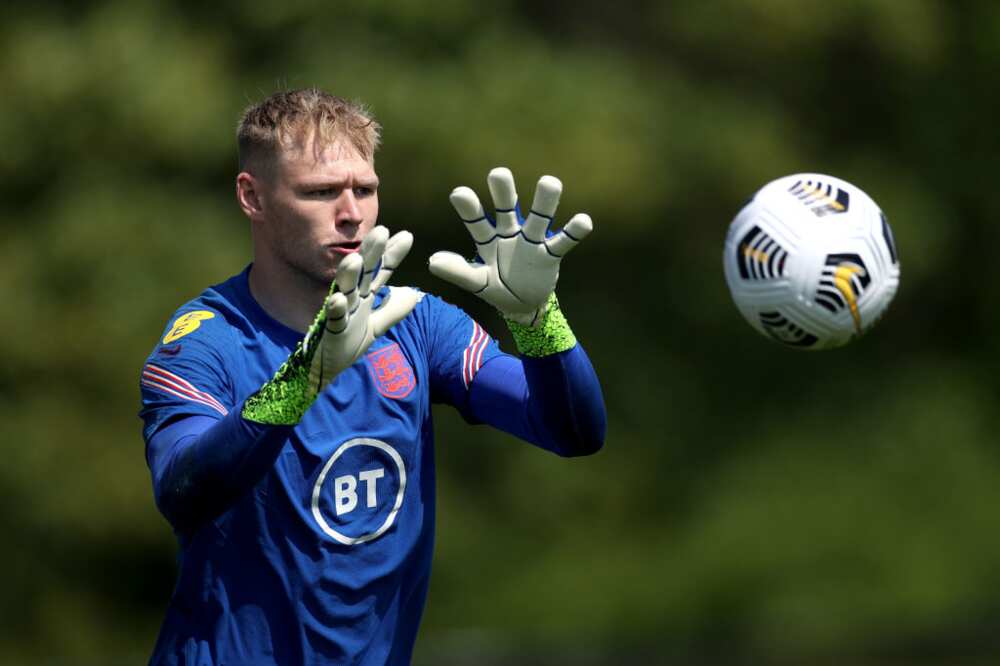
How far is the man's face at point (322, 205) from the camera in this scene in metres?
4.22

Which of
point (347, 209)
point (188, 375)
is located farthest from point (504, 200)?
point (188, 375)

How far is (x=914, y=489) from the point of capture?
1524cm

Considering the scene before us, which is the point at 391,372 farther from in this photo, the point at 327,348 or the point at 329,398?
the point at 327,348

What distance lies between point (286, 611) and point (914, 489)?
12092mm

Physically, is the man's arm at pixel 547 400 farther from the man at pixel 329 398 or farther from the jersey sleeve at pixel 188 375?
the jersey sleeve at pixel 188 375

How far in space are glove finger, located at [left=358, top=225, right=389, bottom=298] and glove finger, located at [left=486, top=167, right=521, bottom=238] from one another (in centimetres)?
40

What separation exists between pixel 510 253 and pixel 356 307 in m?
0.53

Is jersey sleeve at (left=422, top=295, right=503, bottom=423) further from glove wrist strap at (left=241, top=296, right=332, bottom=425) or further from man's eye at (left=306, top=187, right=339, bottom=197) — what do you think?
glove wrist strap at (left=241, top=296, right=332, bottom=425)

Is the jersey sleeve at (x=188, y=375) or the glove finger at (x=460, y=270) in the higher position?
the glove finger at (x=460, y=270)

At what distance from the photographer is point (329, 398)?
4172mm

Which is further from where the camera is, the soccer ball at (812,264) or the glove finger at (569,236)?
the soccer ball at (812,264)

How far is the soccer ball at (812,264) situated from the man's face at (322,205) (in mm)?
1115

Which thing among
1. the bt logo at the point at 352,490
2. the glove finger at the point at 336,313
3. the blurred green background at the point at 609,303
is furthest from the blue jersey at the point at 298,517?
the blurred green background at the point at 609,303

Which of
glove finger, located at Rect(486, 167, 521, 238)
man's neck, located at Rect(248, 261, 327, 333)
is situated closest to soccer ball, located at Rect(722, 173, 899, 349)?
glove finger, located at Rect(486, 167, 521, 238)
